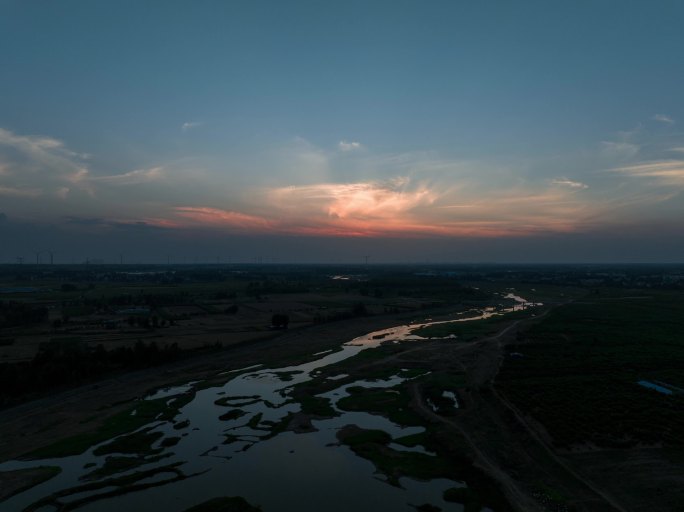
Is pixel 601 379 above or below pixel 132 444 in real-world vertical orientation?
above

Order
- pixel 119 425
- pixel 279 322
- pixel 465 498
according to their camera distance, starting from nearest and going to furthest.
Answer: pixel 465 498, pixel 119 425, pixel 279 322

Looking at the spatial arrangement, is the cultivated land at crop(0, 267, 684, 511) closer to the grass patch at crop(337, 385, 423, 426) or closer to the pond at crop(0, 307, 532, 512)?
the grass patch at crop(337, 385, 423, 426)

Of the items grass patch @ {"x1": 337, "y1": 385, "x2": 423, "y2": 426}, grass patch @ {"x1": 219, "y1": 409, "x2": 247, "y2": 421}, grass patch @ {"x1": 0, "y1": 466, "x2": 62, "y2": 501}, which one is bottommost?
grass patch @ {"x1": 0, "y1": 466, "x2": 62, "y2": 501}

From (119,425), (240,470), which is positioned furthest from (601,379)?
(119,425)

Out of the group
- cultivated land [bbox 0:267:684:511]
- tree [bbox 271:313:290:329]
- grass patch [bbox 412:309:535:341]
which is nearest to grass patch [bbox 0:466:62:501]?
cultivated land [bbox 0:267:684:511]

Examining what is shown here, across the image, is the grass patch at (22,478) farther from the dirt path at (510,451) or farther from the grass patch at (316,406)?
the dirt path at (510,451)

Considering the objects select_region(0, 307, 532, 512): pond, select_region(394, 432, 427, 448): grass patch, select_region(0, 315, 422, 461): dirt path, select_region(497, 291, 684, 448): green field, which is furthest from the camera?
select_region(0, 315, 422, 461): dirt path

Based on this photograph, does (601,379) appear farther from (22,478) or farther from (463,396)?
(22,478)

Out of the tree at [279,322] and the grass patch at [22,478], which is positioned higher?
the tree at [279,322]

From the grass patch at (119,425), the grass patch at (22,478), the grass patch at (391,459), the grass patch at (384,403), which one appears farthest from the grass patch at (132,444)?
the grass patch at (384,403)
